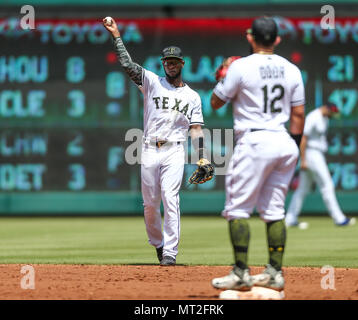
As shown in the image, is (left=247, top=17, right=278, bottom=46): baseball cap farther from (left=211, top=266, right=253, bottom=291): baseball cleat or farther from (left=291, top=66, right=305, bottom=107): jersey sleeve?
(left=211, top=266, right=253, bottom=291): baseball cleat

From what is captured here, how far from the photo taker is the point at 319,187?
14438 mm

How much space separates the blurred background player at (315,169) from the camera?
14.3 meters

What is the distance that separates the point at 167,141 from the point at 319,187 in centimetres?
628

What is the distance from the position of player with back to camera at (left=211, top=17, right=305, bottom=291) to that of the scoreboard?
9782 millimetres

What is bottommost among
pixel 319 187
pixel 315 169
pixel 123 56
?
pixel 319 187

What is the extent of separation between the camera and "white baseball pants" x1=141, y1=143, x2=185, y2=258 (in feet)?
28.2

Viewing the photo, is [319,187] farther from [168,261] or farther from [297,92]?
[297,92]

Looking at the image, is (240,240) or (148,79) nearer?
(240,240)

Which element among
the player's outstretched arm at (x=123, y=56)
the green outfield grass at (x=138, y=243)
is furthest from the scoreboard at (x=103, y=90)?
the player's outstretched arm at (x=123, y=56)

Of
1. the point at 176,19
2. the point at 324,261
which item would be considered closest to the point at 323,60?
the point at 176,19
